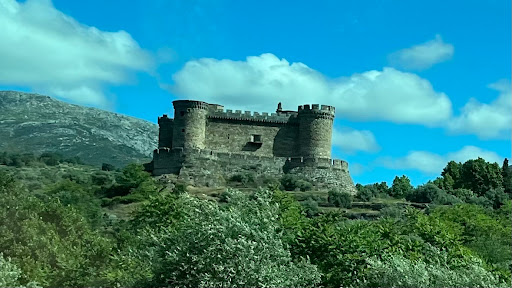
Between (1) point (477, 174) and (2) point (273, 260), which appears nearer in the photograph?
(2) point (273, 260)

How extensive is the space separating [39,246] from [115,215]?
29435mm

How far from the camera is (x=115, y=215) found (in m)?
66.8

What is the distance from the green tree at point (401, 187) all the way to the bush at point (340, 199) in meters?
13.2

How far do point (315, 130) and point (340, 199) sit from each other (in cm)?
970

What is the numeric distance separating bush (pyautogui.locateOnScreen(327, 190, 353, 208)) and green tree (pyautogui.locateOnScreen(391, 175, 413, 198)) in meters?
13.2

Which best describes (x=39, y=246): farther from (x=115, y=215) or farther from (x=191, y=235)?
(x=115, y=215)

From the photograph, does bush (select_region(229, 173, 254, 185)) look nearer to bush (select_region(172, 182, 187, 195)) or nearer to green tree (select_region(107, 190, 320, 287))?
bush (select_region(172, 182, 187, 195))

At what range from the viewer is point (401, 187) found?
90938 mm

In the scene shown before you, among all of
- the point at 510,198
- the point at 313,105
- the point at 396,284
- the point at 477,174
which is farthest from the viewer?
the point at 477,174

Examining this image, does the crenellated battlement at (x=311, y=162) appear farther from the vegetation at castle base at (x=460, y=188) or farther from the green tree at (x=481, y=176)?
the green tree at (x=481, y=176)

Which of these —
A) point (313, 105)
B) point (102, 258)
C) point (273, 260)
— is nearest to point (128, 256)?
point (102, 258)

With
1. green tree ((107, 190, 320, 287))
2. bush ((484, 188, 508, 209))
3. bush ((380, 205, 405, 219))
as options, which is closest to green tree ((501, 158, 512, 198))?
bush ((484, 188, 508, 209))

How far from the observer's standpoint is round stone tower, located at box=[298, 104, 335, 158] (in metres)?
79.7

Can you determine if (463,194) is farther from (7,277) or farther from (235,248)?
(7,277)
